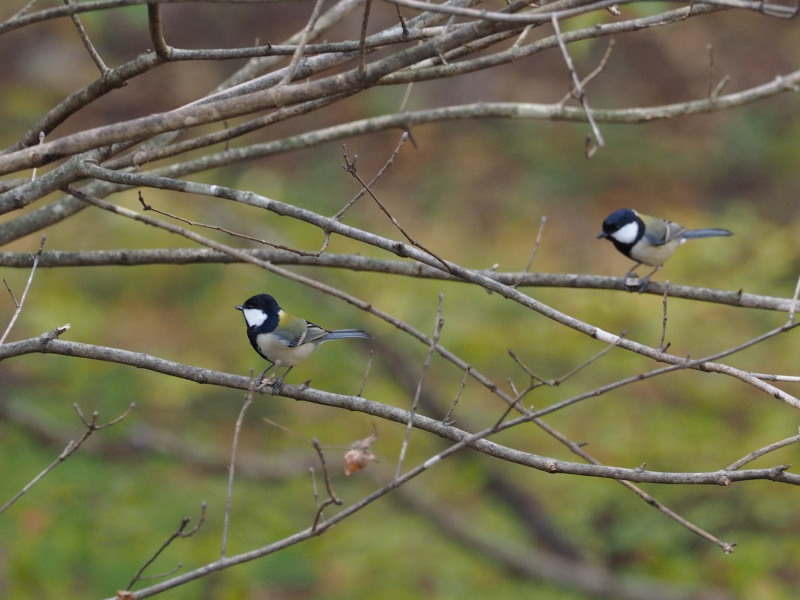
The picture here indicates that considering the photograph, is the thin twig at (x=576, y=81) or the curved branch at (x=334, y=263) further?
the curved branch at (x=334, y=263)

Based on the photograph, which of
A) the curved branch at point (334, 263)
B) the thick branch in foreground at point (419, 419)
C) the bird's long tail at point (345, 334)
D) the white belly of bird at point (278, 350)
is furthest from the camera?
the white belly of bird at point (278, 350)

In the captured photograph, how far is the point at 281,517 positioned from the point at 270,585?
1.45 ft

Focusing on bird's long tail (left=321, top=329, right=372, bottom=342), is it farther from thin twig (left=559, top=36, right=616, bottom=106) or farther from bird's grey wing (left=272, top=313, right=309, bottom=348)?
thin twig (left=559, top=36, right=616, bottom=106)

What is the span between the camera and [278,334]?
4.34m

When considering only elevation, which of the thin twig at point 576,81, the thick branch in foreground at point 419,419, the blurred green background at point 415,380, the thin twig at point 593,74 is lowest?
the blurred green background at point 415,380

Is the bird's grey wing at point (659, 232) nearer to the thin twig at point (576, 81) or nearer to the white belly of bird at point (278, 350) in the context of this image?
the white belly of bird at point (278, 350)

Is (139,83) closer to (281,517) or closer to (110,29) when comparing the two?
(110,29)

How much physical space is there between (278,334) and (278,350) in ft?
0.27

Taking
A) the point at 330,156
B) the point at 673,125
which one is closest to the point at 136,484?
the point at 330,156

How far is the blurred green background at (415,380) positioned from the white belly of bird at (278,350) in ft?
4.76

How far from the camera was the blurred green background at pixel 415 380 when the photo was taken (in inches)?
221

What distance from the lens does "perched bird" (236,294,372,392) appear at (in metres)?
4.31

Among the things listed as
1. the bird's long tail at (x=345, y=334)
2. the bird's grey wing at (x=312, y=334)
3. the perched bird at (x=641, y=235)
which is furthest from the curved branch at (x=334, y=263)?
the perched bird at (x=641, y=235)

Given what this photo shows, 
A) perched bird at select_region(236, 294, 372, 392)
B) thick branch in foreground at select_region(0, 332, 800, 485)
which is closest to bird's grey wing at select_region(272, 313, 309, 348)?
perched bird at select_region(236, 294, 372, 392)
